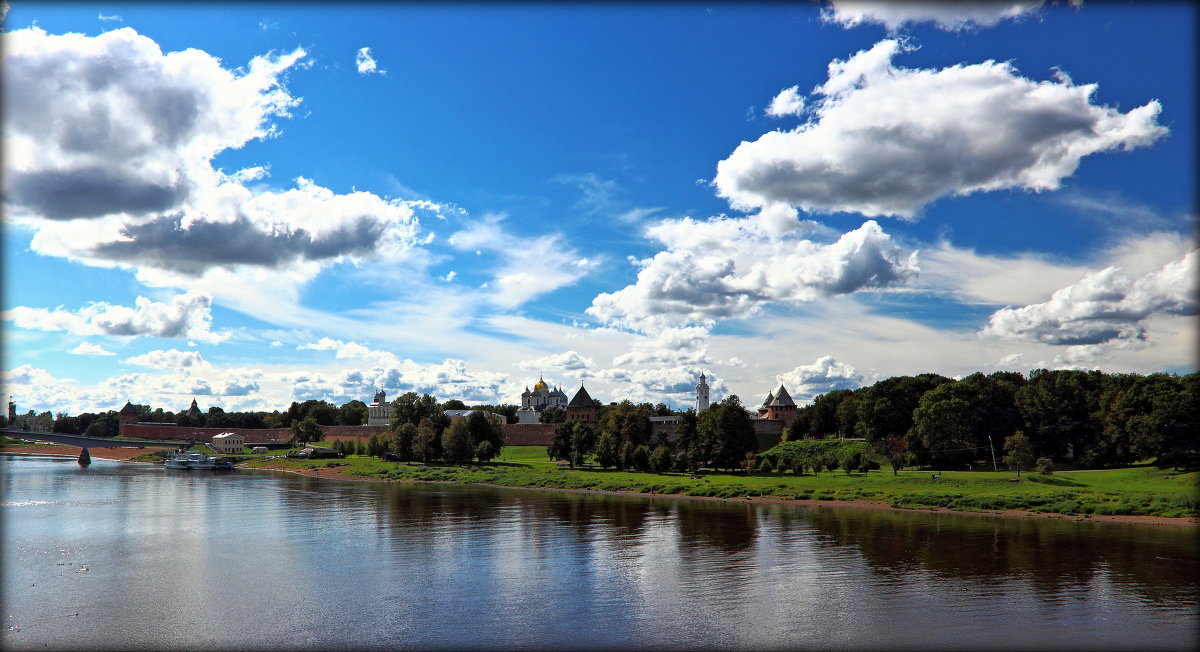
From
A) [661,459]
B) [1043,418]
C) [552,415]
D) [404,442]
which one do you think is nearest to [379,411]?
[552,415]

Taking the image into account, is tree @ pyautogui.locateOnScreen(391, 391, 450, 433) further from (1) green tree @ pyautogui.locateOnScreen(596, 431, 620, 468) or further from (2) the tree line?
(2) the tree line

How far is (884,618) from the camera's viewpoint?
22109 millimetres

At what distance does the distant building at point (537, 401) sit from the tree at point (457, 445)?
58.9m

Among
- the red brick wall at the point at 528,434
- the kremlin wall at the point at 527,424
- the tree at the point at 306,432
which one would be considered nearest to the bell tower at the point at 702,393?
the kremlin wall at the point at 527,424

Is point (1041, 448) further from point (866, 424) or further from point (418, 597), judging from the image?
point (418, 597)

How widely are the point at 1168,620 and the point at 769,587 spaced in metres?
11.2

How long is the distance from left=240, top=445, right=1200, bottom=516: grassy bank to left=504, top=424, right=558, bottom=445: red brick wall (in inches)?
1423

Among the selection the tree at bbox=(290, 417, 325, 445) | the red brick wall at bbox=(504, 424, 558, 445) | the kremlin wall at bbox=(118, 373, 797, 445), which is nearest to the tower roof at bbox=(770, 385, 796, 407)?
the kremlin wall at bbox=(118, 373, 797, 445)

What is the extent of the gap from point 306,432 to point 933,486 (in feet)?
347

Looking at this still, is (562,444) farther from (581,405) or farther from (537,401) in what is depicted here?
(537,401)

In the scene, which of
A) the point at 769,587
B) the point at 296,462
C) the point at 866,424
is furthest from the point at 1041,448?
the point at 296,462

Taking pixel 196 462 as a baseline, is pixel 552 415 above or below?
above

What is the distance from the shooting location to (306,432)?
13075 cm

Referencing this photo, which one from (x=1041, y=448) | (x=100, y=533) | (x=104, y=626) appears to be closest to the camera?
(x=104, y=626)
